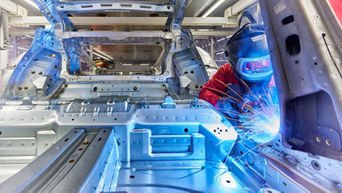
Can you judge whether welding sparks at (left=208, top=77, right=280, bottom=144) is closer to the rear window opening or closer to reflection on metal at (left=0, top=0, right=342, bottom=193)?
reflection on metal at (left=0, top=0, right=342, bottom=193)

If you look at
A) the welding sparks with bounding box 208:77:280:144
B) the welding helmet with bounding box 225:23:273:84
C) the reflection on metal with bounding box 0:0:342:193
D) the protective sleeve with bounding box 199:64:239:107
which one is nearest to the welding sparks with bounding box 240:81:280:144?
the welding sparks with bounding box 208:77:280:144

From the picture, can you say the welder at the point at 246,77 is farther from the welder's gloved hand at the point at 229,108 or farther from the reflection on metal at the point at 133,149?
the reflection on metal at the point at 133,149

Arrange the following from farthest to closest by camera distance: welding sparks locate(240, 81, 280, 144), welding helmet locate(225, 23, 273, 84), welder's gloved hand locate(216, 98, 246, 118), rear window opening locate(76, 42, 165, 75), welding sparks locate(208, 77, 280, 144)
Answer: rear window opening locate(76, 42, 165, 75) → welder's gloved hand locate(216, 98, 246, 118) → welding helmet locate(225, 23, 273, 84) → welding sparks locate(208, 77, 280, 144) → welding sparks locate(240, 81, 280, 144)

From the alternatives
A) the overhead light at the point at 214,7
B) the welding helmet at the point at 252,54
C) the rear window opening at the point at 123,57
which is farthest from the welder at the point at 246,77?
the overhead light at the point at 214,7

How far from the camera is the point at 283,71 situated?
1096 mm

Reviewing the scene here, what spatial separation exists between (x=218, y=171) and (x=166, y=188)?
57cm

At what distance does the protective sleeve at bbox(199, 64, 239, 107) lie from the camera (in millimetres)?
2743

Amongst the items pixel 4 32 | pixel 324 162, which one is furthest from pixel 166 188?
pixel 4 32

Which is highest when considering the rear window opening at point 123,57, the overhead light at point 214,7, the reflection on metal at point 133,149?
the overhead light at point 214,7

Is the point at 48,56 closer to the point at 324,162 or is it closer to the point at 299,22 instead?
the point at 299,22

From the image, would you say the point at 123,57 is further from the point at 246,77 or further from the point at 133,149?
the point at 133,149

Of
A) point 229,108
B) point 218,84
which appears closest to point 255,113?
point 229,108

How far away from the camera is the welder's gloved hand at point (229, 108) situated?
2.54 metres

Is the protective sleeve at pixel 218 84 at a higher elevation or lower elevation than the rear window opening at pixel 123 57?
lower
